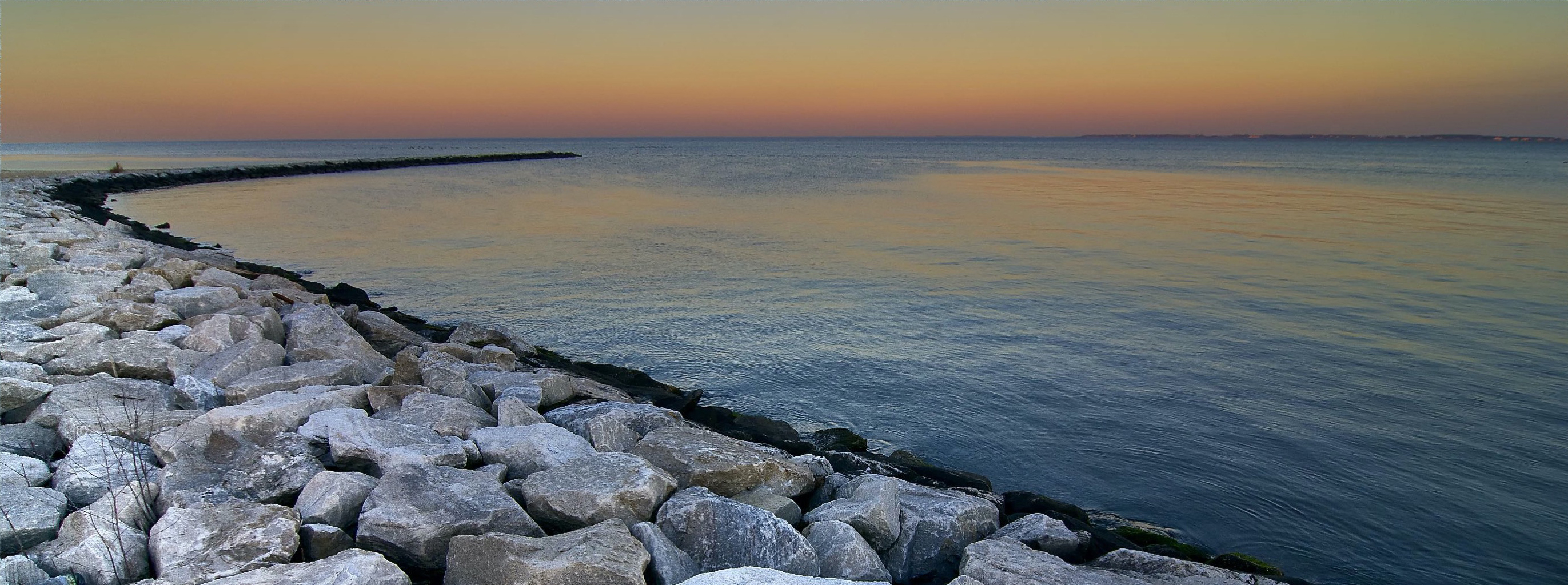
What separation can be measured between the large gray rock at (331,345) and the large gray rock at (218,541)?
7.55ft

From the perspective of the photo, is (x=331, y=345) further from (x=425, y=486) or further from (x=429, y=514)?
(x=429, y=514)

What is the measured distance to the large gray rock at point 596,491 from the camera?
3.60 m

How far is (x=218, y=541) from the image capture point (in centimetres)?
312

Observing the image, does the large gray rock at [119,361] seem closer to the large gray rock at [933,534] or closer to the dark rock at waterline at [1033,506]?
the large gray rock at [933,534]

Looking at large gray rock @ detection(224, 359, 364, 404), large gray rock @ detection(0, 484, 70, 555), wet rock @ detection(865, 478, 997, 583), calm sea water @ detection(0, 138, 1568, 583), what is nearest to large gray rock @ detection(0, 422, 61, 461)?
large gray rock @ detection(0, 484, 70, 555)

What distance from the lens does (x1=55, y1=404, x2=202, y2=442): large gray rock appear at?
13.8ft

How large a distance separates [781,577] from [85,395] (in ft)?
13.5

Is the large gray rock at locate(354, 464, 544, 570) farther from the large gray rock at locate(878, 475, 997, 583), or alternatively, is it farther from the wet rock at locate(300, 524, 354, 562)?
the large gray rock at locate(878, 475, 997, 583)

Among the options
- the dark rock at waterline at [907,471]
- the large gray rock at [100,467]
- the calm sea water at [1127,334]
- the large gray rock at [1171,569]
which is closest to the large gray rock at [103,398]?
the large gray rock at [100,467]

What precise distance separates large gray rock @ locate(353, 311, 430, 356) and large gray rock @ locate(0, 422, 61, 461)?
270cm

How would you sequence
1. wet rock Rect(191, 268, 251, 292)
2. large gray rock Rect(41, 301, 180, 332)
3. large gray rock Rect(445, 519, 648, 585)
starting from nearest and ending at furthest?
large gray rock Rect(445, 519, 648, 585), large gray rock Rect(41, 301, 180, 332), wet rock Rect(191, 268, 251, 292)

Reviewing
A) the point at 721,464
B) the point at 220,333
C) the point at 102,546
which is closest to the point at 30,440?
the point at 102,546

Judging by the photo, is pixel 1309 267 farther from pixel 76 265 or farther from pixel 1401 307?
pixel 76 265

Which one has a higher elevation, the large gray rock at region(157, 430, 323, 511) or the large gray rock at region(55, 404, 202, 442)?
the large gray rock at region(55, 404, 202, 442)
